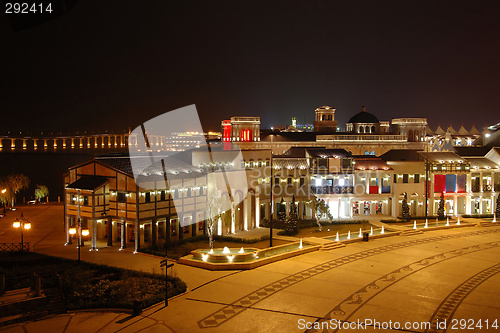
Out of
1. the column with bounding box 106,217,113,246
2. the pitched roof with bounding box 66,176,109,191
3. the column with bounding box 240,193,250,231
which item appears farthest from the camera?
the column with bounding box 240,193,250,231

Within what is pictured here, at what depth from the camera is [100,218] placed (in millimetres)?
Result: 27125

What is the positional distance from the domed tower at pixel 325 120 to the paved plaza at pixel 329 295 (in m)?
56.3

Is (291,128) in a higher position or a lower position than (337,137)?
higher

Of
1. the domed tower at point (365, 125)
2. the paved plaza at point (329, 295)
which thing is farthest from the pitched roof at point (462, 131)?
the paved plaza at point (329, 295)

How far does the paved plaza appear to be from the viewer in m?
15.0

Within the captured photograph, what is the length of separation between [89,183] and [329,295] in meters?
A: 17.5

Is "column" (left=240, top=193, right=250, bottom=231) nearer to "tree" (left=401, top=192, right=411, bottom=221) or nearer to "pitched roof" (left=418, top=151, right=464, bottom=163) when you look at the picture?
"tree" (left=401, top=192, right=411, bottom=221)

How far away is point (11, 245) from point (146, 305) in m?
14.4

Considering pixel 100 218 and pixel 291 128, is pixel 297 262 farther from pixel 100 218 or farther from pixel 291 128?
pixel 291 128

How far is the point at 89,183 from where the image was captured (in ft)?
89.8

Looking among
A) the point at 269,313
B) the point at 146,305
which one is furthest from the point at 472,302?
the point at 146,305

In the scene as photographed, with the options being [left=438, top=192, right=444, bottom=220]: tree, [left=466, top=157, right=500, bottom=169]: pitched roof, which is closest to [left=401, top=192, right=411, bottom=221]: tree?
[left=438, top=192, right=444, bottom=220]: tree

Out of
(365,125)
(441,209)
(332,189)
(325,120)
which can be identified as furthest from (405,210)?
(325,120)

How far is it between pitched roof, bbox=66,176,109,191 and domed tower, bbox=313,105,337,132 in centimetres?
6014
